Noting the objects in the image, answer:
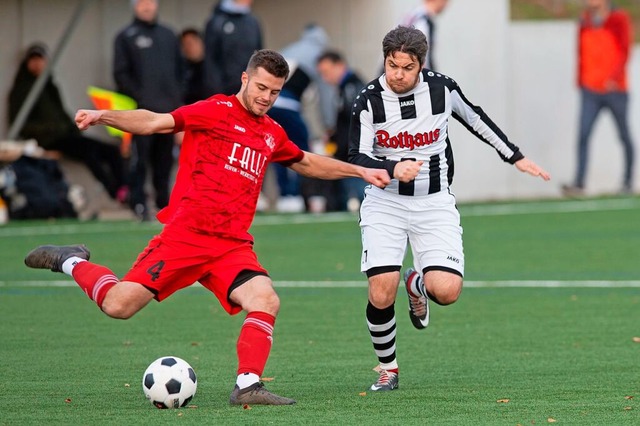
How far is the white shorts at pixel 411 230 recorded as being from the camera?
7.75m

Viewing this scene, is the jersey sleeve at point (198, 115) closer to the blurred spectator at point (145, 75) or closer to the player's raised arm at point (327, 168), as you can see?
the player's raised arm at point (327, 168)

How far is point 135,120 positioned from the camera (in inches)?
273

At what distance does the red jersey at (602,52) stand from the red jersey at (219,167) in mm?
14376

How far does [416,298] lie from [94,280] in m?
1.97

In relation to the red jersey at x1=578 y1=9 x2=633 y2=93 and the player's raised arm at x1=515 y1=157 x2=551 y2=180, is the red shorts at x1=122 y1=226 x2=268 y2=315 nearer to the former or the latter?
the player's raised arm at x1=515 y1=157 x2=551 y2=180

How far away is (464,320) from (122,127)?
394cm

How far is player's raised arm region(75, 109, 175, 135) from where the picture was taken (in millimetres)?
6797

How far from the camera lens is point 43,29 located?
19.1 metres

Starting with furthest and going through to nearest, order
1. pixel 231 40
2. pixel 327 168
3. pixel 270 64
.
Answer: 1. pixel 231 40
2. pixel 327 168
3. pixel 270 64

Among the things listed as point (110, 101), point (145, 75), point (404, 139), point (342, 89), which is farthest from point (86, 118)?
point (110, 101)

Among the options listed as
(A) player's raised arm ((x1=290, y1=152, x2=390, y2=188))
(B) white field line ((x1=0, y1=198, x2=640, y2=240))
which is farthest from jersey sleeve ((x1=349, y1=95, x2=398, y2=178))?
(B) white field line ((x1=0, y1=198, x2=640, y2=240))

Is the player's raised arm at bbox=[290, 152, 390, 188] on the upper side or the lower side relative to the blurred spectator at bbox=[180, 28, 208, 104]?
lower

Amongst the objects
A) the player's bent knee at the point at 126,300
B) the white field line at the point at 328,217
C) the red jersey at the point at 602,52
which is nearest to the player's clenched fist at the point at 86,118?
the player's bent knee at the point at 126,300

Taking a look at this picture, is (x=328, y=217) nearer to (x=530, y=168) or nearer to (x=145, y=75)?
(x=145, y=75)
